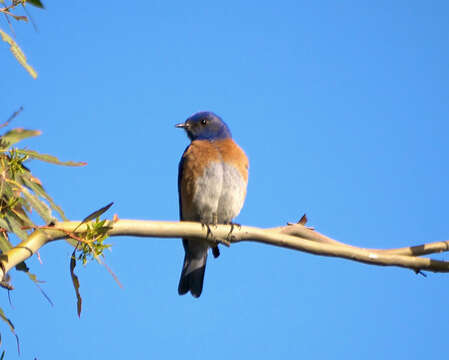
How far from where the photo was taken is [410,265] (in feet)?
9.92

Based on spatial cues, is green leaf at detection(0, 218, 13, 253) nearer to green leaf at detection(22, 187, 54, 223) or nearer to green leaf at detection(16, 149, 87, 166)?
green leaf at detection(22, 187, 54, 223)

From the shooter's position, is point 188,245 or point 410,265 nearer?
point 410,265

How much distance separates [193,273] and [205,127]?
4.92ft

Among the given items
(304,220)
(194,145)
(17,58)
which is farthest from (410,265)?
(194,145)

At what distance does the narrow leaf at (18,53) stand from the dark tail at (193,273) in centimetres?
320

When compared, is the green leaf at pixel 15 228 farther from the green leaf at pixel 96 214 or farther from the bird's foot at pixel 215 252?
the bird's foot at pixel 215 252

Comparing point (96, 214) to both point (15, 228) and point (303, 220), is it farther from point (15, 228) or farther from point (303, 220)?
point (303, 220)

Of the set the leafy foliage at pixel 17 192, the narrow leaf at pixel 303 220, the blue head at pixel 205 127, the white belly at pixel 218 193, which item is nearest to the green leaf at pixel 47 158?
the leafy foliage at pixel 17 192

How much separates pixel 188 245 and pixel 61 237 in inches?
144

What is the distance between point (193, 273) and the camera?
5.82m

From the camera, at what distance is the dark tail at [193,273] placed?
572cm

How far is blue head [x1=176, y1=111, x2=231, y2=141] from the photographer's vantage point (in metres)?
6.12

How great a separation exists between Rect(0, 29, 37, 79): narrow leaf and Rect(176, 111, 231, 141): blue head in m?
3.14

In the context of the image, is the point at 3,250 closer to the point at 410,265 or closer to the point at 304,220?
the point at 304,220
